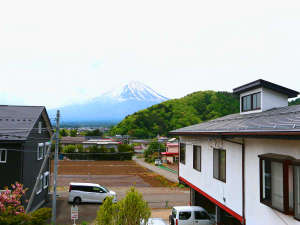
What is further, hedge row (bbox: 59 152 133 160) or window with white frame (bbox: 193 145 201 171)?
hedge row (bbox: 59 152 133 160)

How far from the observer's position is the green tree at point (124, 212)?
7.90 meters

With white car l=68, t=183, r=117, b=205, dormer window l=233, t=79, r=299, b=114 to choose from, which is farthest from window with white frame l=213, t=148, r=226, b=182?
white car l=68, t=183, r=117, b=205

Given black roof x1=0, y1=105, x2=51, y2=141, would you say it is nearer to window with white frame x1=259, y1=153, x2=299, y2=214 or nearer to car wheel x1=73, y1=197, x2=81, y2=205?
car wheel x1=73, y1=197, x2=81, y2=205

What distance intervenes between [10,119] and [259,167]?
573 inches

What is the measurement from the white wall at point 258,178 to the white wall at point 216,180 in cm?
64

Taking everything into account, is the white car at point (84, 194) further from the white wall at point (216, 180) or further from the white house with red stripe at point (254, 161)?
the white wall at point (216, 180)

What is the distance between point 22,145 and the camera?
47.8ft

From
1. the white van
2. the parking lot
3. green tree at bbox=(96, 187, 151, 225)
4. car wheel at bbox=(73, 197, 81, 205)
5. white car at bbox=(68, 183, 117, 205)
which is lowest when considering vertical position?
the parking lot

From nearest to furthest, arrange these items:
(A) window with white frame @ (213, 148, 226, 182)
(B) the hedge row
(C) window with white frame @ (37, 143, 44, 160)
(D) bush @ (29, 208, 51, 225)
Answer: (D) bush @ (29, 208, 51, 225) < (A) window with white frame @ (213, 148, 226, 182) < (C) window with white frame @ (37, 143, 44, 160) < (B) the hedge row

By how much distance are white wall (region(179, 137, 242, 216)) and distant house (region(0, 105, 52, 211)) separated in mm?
8415

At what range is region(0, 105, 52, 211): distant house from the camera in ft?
48.1

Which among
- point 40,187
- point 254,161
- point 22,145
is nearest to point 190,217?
point 254,161

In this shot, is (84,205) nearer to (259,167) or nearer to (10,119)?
(10,119)

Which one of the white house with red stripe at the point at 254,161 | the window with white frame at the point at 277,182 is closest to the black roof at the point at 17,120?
the white house with red stripe at the point at 254,161
